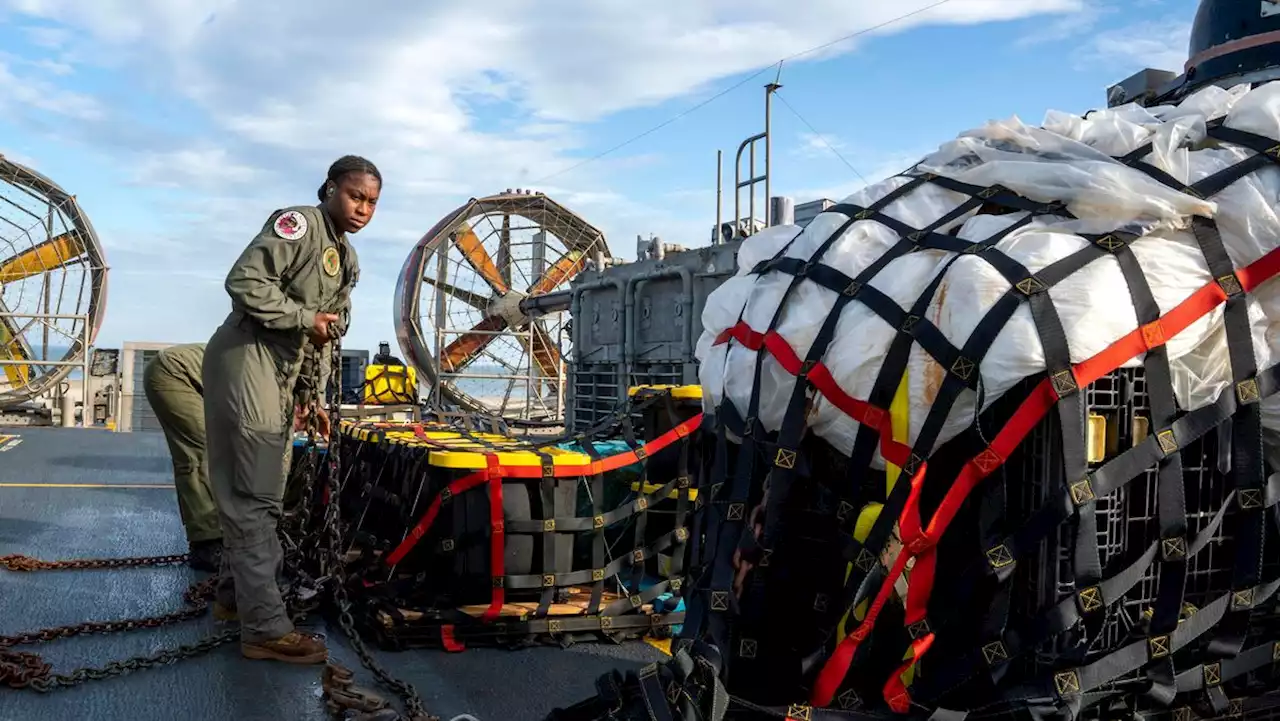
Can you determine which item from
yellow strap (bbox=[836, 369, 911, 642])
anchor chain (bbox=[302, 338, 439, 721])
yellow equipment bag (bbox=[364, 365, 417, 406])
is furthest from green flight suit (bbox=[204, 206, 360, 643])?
yellow equipment bag (bbox=[364, 365, 417, 406])

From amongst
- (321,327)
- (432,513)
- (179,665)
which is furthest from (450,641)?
(321,327)

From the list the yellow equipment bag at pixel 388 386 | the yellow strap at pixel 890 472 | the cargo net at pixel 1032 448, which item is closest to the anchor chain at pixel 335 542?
the cargo net at pixel 1032 448

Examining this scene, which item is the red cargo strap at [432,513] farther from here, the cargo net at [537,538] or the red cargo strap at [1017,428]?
the red cargo strap at [1017,428]

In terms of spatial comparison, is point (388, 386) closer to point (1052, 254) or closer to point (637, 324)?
point (637, 324)

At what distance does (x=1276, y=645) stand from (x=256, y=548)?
3409 mm

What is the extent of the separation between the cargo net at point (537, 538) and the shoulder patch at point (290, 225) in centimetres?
111

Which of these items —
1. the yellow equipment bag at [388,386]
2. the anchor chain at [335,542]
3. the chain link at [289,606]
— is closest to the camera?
the chain link at [289,606]

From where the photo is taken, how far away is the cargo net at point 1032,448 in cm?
233

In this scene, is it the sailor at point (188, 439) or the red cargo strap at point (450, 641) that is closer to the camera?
the red cargo strap at point (450, 641)

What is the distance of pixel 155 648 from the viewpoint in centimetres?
371

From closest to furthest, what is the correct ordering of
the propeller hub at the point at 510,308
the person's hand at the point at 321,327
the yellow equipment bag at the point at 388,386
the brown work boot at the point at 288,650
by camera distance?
the brown work boot at the point at 288,650 → the person's hand at the point at 321,327 → the yellow equipment bag at the point at 388,386 → the propeller hub at the point at 510,308

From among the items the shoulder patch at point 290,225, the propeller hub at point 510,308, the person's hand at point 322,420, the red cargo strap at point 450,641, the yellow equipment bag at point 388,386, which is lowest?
the red cargo strap at point 450,641

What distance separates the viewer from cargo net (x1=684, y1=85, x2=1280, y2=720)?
2.33m

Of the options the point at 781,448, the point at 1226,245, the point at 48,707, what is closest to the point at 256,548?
the point at 48,707
